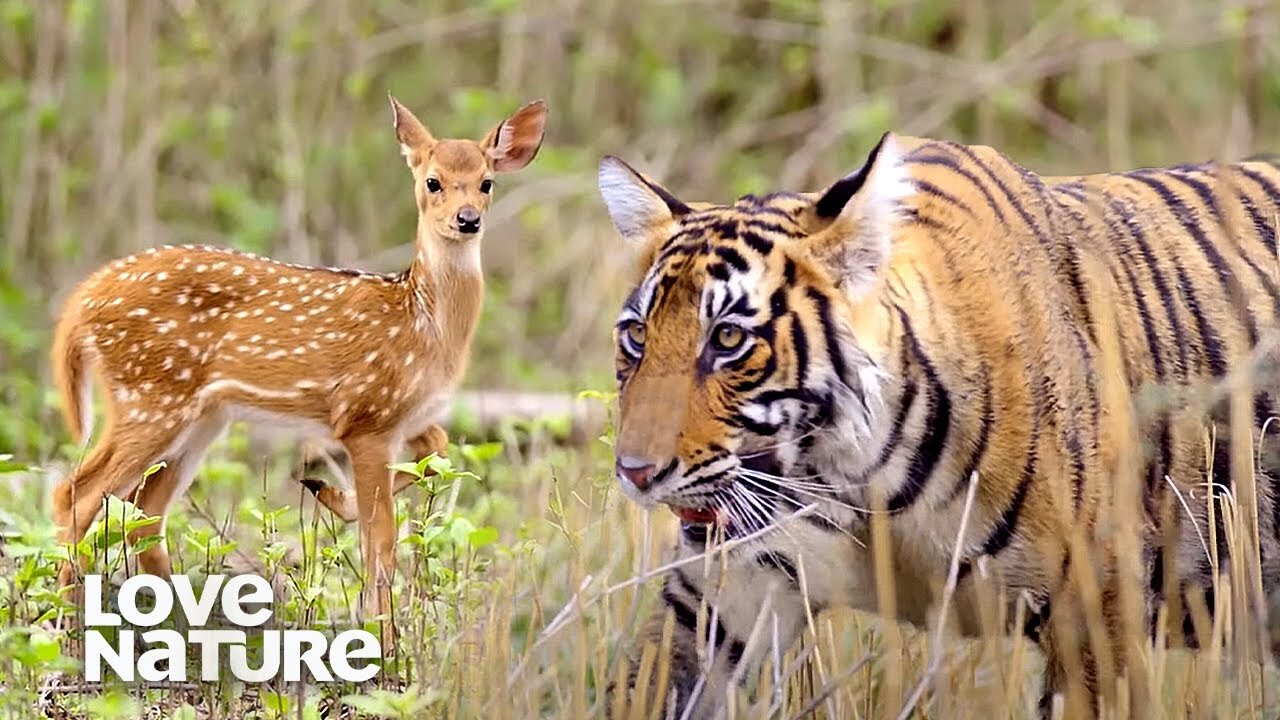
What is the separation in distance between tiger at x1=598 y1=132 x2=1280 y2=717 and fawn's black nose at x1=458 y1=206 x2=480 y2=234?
0.33 m

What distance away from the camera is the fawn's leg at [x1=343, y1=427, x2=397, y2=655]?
4.93m

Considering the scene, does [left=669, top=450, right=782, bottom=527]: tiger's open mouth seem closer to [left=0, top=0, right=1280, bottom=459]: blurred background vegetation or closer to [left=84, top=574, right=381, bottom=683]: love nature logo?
[left=84, top=574, right=381, bottom=683]: love nature logo

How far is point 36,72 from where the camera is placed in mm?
10578

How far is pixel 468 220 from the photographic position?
4.66m

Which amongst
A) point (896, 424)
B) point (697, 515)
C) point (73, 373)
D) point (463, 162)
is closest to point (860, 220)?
point (896, 424)

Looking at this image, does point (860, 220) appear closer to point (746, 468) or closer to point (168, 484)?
point (746, 468)

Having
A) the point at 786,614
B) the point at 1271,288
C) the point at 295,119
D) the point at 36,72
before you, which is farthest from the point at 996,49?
the point at 786,614

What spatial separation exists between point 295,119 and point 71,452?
5.18 metres

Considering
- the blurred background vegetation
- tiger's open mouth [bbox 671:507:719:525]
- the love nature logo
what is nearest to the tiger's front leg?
tiger's open mouth [bbox 671:507:719:525]

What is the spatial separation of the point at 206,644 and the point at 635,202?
57.1 inches

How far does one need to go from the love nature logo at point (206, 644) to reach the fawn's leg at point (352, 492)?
48cm

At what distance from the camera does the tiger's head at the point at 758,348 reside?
13.6 feet

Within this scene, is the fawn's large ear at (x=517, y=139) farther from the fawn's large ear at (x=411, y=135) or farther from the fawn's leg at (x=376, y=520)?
the fawn's leg at (x=376, y=520)

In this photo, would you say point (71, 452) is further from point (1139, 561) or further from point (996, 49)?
point (996, 49)
